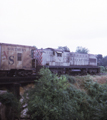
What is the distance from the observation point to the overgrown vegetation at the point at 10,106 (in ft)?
24.4

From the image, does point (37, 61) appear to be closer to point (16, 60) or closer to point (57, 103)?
point (16, 60)

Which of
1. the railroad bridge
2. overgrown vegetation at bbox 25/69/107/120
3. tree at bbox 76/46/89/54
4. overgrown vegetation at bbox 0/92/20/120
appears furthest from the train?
tree at bbox 76/46/89/54

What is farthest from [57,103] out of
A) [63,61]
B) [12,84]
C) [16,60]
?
[63,61]

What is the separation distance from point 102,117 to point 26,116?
4859mm

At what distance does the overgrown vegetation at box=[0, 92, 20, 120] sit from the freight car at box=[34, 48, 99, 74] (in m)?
5.75

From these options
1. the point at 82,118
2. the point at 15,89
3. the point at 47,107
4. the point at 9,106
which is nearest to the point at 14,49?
the point at 15,89

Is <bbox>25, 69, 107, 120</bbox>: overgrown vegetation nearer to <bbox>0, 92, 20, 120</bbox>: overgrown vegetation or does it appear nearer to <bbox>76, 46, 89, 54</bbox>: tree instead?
<bbox>0, 92, 20, 120</bbox>: overgrown vegetation

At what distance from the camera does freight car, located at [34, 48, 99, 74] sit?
45.0 ft

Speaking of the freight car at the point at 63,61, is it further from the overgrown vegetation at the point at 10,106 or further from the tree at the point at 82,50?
the tree at the point at 82,50

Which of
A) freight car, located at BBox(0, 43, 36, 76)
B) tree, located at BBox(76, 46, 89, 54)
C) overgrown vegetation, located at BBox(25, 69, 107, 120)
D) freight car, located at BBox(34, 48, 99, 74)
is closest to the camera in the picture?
overgrown vegetation, located at BBox(25, 69, 107, 120)

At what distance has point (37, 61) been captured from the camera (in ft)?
45.5

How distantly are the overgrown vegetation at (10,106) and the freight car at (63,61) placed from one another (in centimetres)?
575

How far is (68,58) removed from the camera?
51.5 feet

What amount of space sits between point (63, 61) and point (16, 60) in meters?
5.88
